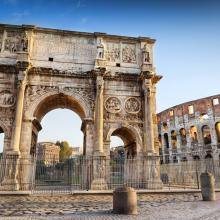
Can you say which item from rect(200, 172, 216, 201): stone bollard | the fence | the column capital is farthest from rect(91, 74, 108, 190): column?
rect(200, 172, 216, 201): stone bollard

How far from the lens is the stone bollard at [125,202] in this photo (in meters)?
5.72

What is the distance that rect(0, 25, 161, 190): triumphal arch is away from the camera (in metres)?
12.6

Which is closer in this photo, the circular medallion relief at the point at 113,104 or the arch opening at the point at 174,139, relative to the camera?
the circular medallion relief at the point at 113,104

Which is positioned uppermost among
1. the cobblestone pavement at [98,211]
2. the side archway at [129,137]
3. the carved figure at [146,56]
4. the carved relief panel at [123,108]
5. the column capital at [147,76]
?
the carved figure at [146,56]

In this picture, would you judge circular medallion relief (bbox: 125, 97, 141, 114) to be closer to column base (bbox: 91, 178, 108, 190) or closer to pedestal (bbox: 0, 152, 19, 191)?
column base (bbox: 91, 178, 108, 190)

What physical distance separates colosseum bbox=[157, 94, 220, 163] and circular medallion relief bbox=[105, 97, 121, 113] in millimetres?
16021

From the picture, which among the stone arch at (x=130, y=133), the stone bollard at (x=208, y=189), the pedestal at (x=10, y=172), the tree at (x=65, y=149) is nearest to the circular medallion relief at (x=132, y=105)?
the stone arch at (x=130, y=133)

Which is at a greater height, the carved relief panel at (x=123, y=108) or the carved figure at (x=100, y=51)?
the carved figure at (x=100, y=51)

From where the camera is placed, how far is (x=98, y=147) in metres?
12.3

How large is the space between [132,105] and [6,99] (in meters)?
7.37

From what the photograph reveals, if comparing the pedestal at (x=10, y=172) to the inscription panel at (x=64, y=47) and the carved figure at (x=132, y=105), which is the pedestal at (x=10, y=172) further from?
the carved figure at (x=132, y=105)

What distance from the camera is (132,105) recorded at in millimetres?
14133

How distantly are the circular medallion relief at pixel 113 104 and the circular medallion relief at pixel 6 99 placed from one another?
5.39m

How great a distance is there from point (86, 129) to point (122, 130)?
2652 mm
